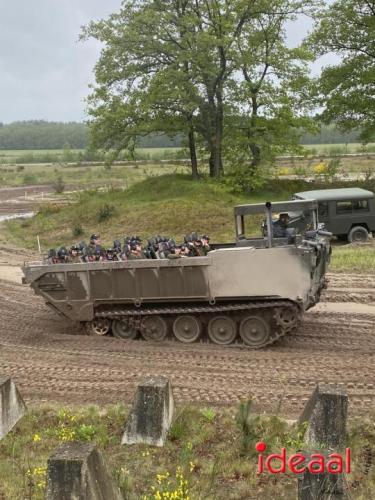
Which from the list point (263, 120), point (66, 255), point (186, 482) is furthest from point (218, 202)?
point (186, 482)

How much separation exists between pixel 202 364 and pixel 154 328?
5.81 ft

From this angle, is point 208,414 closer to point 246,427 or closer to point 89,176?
point 246,427

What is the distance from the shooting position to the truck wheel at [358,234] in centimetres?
2061

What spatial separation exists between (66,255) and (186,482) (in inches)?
282

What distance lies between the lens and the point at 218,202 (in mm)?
24797

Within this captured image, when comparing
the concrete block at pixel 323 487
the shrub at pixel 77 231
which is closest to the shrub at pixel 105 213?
the shrub at pixel 77 231

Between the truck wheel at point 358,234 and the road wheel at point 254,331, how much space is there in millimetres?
10801

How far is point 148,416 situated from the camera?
21.8 ft

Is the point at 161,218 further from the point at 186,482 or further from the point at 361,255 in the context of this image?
the point at 186,482

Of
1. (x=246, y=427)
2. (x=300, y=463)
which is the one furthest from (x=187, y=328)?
(x=300, y=463)

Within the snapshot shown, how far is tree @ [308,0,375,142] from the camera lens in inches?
1019

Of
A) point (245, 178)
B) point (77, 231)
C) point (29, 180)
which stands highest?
point (245, 178)

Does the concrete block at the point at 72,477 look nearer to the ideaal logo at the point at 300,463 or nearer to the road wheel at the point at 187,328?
the ideaal logo at the point at 300,463

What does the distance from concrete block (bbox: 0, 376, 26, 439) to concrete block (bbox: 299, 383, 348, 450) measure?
3490 millimetres
